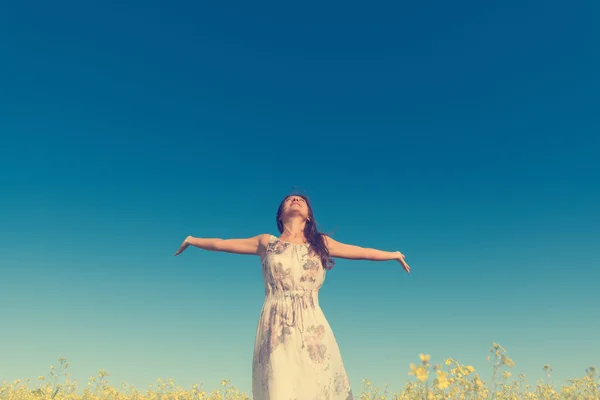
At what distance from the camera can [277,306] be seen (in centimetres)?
662

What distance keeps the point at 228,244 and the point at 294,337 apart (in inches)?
70.8

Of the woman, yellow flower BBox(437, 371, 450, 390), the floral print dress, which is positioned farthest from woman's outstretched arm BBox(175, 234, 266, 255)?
yellow flower BBox(437, 371, 450, 390)

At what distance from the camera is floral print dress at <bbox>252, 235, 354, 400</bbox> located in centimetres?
618

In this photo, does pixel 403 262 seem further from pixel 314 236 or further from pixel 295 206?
pixel 295 206

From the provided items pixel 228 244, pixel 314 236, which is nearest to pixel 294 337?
pixel 314 236

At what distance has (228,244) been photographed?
24.0ft

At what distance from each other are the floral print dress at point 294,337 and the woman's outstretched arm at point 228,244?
267 millimetres

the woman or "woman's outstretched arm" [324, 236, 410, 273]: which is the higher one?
"woman's outstretched arm" [324, 236, 410, 273]

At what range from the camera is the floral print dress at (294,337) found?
618 centimetres

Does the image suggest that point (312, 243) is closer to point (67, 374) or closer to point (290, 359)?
point (290, 359)

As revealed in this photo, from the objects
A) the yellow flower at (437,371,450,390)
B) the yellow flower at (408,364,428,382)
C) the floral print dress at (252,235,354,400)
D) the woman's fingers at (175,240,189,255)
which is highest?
the woman's fingers at (175,240,189,255)

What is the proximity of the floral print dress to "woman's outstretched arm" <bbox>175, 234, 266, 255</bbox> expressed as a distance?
267mm

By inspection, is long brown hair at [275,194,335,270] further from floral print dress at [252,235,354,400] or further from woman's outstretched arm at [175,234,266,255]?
woman's outstretched arm at [175,234,266,255]

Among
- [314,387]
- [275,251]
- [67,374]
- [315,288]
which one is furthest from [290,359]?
[67,374]
